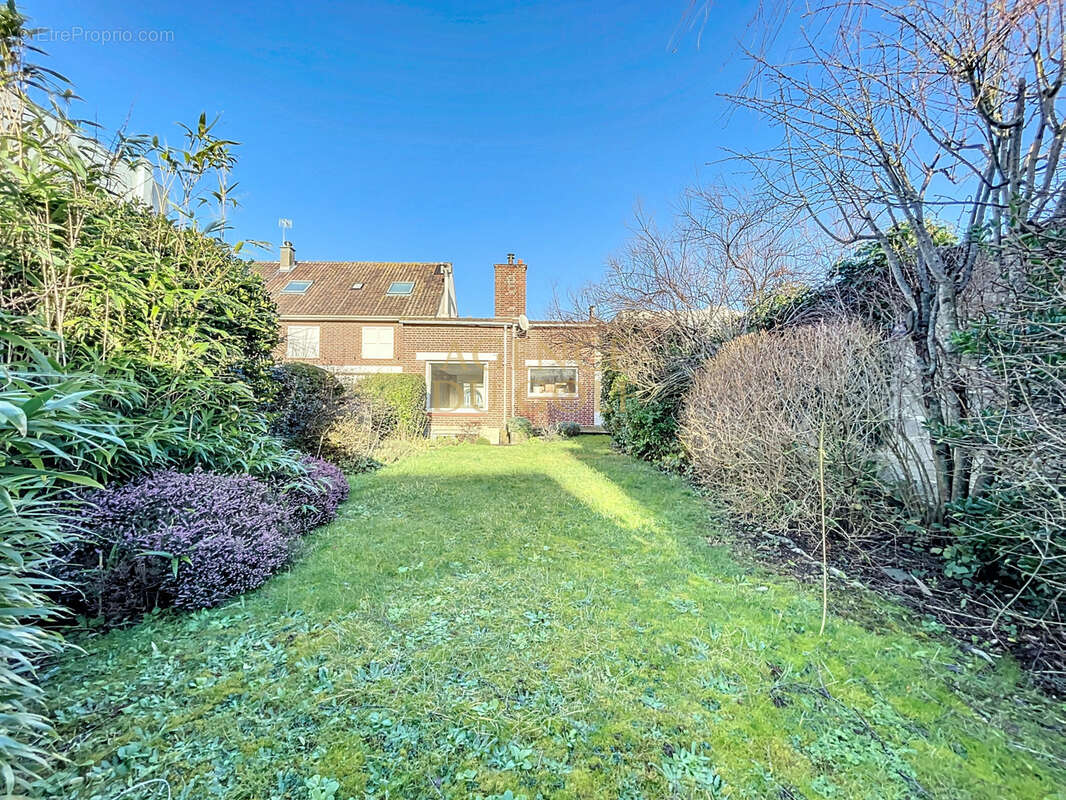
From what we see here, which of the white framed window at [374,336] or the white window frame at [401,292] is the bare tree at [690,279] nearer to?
the white framed window at [374,336]

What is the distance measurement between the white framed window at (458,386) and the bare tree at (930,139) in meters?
12.4

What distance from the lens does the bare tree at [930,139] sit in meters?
2.80

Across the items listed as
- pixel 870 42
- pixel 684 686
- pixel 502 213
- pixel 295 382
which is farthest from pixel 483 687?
pixel 502 213

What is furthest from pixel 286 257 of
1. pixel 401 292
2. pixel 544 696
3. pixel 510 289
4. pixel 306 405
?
pixel 544 696

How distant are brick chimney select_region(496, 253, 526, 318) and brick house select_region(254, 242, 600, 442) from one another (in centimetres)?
4

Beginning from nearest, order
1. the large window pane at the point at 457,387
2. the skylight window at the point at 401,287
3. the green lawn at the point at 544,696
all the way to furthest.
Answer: the green lawn at the point at 544,696
the large window pane at the point at 457,387
the skylight window at the point at 401,287

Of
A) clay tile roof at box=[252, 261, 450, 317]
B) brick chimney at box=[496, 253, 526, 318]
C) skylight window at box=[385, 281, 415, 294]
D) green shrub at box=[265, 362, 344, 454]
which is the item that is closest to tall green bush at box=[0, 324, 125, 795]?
green shrub at box=[265, 362, 344, 454]

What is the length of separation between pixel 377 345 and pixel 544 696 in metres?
15.3

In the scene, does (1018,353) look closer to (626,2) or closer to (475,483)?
(626,2)

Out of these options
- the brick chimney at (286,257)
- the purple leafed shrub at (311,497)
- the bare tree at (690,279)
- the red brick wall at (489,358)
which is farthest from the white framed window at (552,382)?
the brick chimney at (286,257)

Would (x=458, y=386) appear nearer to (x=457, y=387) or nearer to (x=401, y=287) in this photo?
(x=457, y=387)

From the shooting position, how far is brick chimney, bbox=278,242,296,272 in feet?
61.2

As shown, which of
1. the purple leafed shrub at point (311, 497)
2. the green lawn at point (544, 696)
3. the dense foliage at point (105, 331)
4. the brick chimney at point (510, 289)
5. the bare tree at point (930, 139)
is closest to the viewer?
the green lawn at point (544, 696)

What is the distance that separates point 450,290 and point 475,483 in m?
14.9
